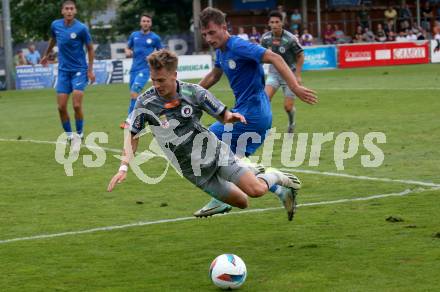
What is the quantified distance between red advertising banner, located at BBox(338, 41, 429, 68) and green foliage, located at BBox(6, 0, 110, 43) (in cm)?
2060

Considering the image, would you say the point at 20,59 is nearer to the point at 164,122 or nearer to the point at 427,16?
the point at 427,16

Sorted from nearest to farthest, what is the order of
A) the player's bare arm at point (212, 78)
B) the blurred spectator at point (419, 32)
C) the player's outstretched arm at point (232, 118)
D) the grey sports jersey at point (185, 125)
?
the player's outstretched arm at point (232, 118) → the grey sports jersey at point (185, 125) → the player's bare arm at point (212, 78) → the blurred spectator at point (419, 32)

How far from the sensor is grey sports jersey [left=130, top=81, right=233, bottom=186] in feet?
27.8

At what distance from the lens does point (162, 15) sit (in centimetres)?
6112

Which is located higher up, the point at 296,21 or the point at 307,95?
the point at 296,21

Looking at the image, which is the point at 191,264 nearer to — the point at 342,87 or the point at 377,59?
the point at 342,87

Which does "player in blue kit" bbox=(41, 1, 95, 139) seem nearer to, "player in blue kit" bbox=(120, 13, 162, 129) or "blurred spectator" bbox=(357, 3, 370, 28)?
"player in blue kit" bbox=(120, 13, 162, 129)

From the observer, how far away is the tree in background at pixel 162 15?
197 ft

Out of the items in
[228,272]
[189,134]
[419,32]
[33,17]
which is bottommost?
[228,272]

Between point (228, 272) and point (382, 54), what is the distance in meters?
38.0

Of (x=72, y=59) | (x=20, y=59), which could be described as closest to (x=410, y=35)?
(x=20, y=59)

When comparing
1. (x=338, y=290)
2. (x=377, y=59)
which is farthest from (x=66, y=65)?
(x=377, y=59)

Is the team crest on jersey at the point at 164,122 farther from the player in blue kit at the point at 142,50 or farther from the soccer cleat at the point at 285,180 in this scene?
the player in blue kit at the point at 142,50

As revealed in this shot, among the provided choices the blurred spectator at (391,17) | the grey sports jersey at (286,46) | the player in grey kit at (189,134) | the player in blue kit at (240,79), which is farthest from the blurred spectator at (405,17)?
the player in grey kit at (189,134)
